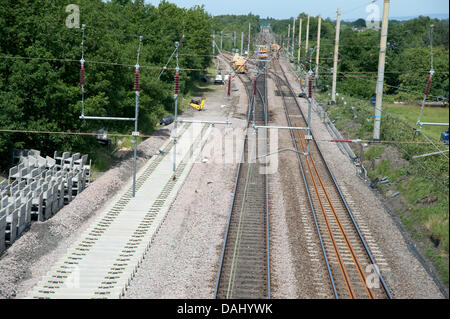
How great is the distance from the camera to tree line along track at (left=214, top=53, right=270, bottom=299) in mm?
14695

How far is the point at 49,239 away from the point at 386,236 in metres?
12.1

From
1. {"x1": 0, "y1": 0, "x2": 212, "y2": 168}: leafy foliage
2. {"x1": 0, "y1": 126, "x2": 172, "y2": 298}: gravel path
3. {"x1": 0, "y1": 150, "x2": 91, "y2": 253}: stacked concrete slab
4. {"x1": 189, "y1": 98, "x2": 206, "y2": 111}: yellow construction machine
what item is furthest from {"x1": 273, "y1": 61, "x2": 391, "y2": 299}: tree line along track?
{"x1": 189, "y1": 98, "x2": 206, "y2": 111}: yellow construction machine

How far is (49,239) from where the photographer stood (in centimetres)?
1812

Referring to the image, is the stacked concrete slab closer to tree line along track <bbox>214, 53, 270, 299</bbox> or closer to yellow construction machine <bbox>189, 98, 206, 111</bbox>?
tree line along track <bbox>214, 53, 270, 299</bbox>

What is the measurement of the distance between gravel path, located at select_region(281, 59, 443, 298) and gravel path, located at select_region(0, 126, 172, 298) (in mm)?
10697

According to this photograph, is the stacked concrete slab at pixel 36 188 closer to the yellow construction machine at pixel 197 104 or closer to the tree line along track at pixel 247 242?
the tree line along track at pixel 247 242

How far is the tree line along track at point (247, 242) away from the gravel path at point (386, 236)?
3713 millimetres

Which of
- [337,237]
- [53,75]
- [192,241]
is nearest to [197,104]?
[53,75]

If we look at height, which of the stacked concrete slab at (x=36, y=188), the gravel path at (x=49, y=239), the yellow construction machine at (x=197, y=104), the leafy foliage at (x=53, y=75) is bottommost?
the gravel path at (x=49, y=239)

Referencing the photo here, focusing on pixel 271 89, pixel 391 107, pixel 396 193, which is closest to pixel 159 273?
pixel 396 193

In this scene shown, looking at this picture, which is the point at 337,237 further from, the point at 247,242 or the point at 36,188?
the point at 36,188

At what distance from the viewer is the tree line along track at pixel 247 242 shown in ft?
48.2

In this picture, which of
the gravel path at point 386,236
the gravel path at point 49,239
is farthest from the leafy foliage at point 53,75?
the gravel path at point 386,236
